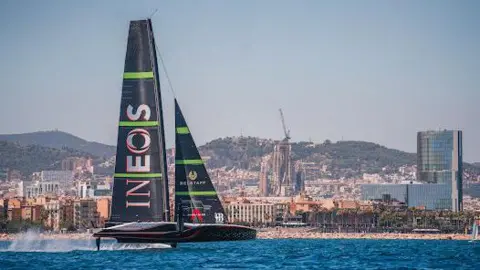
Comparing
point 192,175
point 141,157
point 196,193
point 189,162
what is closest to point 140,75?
point 141,157

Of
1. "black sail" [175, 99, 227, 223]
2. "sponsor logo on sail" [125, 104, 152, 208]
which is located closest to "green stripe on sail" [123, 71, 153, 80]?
"sponsor logo on sail" [125, 104, 152, 208]

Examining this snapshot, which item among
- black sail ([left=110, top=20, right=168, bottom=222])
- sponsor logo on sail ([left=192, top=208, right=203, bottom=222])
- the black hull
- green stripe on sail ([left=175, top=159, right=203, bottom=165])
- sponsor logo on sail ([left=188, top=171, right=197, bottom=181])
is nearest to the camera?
black sail ([left=110, top=20, right=168, bottom=222])

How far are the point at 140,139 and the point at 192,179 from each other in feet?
38.8

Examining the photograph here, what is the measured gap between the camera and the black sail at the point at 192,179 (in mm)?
72625

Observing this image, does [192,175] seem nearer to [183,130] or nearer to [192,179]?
[192,179]

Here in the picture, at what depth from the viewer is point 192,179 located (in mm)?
73500

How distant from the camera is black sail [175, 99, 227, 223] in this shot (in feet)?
238

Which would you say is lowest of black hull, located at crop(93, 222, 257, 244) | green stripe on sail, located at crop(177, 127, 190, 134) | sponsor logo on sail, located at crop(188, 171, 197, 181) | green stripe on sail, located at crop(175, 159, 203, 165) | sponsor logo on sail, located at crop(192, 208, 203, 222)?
black hull, located at crop(93, 222, 257, 244)

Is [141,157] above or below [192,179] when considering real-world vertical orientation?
above

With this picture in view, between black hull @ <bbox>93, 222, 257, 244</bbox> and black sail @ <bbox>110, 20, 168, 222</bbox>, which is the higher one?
black sail @ <bbox>110, 20, 168, 222</bbox>

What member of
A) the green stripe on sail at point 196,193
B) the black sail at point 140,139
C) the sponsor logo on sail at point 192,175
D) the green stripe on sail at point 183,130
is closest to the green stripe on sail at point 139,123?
the black sail at point 140,139

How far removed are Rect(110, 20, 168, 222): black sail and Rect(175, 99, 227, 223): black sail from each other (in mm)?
9845

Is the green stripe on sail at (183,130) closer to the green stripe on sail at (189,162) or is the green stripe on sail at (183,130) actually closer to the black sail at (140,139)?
the green stripe on sail at (189,162)

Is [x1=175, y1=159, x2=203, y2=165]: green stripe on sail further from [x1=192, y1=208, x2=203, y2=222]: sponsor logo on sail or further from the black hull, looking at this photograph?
the black hull
